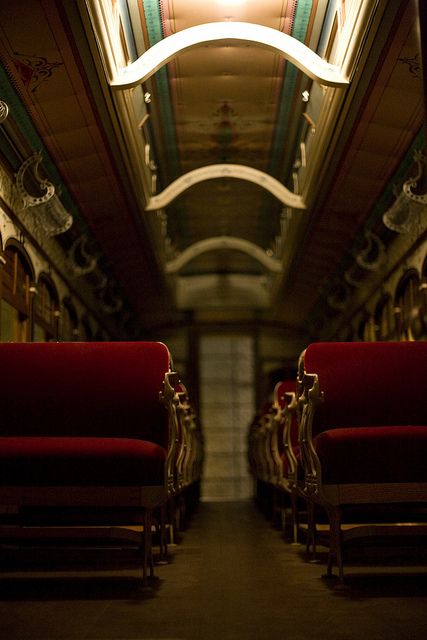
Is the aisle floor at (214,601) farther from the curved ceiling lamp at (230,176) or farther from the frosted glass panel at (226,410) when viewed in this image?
the frosted glass panel at (226,410)

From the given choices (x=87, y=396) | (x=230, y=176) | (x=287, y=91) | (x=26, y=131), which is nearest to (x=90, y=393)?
(x=87, y=396)

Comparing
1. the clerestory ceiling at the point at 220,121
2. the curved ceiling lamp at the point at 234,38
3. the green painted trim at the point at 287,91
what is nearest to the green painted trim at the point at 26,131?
the clerestory ceiling at the point at 220,121

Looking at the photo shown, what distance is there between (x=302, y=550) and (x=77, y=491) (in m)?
1.67

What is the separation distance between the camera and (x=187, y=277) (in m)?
13.6

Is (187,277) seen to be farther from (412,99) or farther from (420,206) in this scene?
(412,99)

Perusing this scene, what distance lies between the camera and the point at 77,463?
2.65 metres

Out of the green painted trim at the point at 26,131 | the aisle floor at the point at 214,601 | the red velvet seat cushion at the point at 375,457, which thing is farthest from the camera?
the green painted trim at the point at 26,131

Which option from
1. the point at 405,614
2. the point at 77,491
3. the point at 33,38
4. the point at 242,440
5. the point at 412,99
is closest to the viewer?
the point at 405,614

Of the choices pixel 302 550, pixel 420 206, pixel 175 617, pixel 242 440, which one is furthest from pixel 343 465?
pixel 242 440

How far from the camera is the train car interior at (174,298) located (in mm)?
2648

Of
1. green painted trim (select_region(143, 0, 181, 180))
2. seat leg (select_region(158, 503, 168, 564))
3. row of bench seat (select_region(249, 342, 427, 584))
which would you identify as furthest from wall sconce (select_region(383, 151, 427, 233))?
seat leg (select_region(158, 503, 168, 564))

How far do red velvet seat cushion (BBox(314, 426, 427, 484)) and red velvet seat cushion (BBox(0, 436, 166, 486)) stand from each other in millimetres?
616

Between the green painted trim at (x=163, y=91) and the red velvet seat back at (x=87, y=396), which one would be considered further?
the green painted trim at (x=163, y=91)

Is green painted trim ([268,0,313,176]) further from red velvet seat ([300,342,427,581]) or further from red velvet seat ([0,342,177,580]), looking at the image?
red velvet seat ([0,342,177,580])
